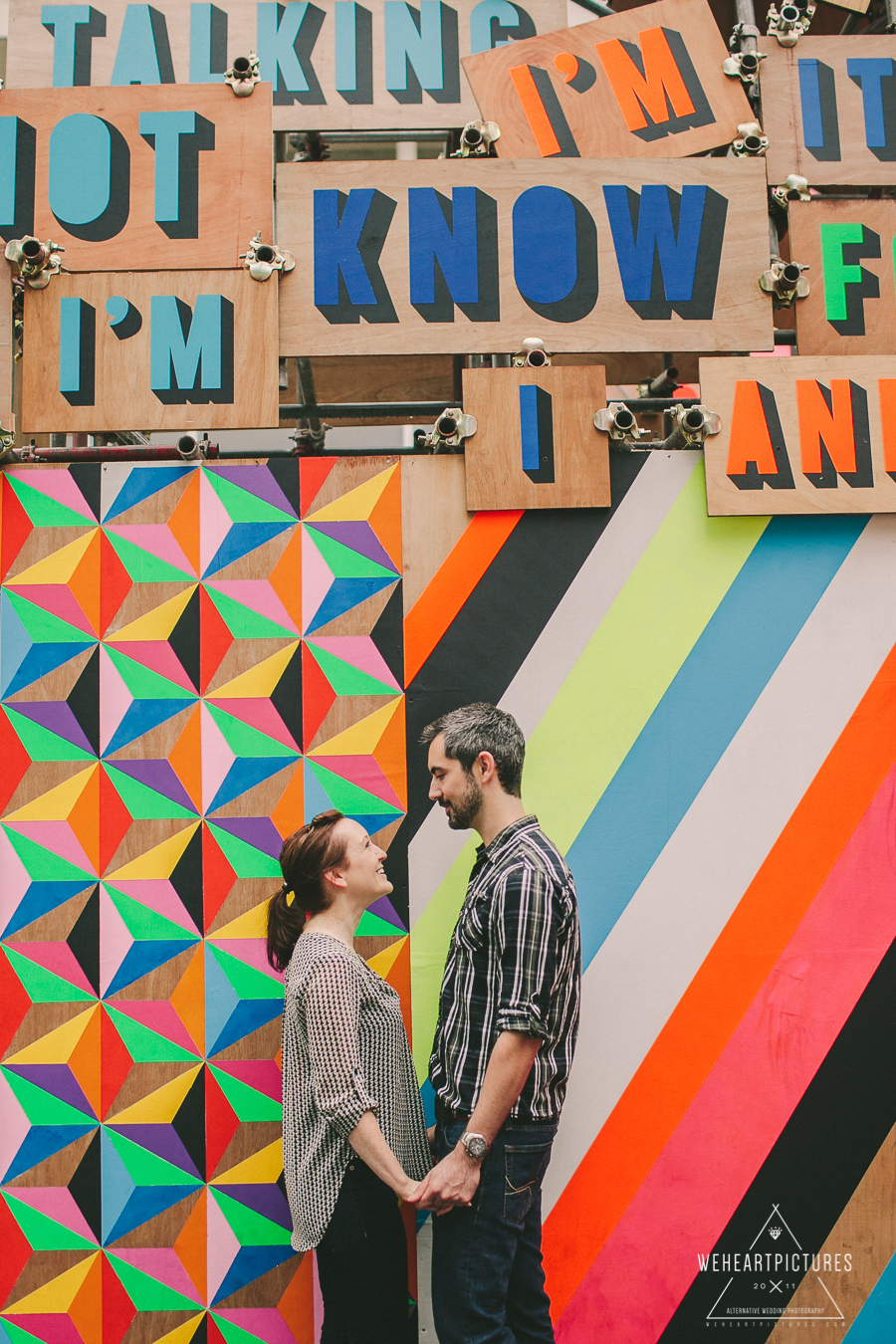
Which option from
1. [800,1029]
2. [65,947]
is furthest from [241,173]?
[800,1029]

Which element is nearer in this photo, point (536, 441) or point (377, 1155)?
point (377, 1155)

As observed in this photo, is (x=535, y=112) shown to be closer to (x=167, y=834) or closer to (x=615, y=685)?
(x=615, y=685)

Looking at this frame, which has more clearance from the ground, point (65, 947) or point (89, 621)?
point (89, 621)

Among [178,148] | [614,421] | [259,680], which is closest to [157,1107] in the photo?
[259,680]

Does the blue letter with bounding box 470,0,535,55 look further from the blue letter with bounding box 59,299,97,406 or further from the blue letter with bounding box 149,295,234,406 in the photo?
the blue letter with bounding box 59,299,97,406

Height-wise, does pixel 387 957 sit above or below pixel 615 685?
below

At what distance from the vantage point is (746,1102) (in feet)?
8.28

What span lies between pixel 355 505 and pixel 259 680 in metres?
0.60

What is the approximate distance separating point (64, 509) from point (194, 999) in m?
1.50

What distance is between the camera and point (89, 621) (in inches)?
103

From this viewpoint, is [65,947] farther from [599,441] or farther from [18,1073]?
[599,441]

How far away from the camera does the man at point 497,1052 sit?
6.19ft

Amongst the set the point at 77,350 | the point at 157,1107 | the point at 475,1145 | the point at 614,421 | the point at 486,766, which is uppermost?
the point at 614,421

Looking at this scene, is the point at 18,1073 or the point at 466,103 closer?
the point at 18,1073
